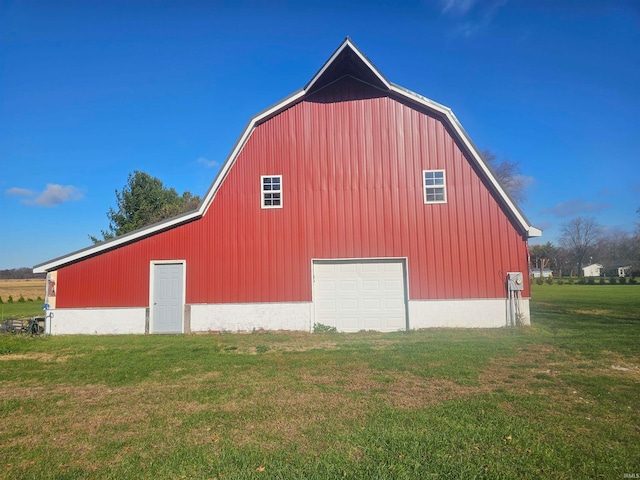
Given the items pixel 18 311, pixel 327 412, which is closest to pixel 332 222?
pixel 327 412

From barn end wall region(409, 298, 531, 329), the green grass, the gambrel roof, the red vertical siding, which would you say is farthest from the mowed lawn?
the green grass

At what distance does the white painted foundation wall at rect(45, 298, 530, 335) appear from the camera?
450 inches

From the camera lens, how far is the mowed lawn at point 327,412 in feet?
11.3

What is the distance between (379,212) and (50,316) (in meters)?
11.1

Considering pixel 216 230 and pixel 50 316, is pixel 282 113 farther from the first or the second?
pixel 50 316

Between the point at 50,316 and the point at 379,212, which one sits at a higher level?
the point at 379,212

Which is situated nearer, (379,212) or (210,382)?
(210,382)

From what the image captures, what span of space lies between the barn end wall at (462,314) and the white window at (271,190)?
5692 millimetres

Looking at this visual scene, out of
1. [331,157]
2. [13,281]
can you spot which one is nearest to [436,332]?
[331,157]

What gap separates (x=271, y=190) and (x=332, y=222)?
2332 mm

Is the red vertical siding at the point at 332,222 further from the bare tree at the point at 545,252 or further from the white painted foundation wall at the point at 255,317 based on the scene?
the bare tree at the point at 545,252

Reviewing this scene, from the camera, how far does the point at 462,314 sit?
37.6ft

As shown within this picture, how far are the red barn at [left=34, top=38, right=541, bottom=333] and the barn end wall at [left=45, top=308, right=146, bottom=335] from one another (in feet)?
0.11

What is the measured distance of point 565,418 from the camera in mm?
4414
